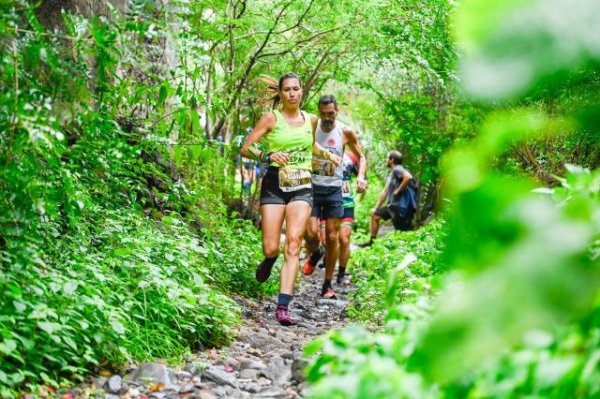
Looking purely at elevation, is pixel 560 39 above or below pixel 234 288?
above

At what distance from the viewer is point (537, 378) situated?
1711 millimetres

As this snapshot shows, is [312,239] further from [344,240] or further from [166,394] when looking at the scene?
[166,394]

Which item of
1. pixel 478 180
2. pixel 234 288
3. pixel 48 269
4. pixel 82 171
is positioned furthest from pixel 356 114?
pixel 478 180

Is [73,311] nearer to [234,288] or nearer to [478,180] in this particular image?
[478,180]

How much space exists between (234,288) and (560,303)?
247 inches

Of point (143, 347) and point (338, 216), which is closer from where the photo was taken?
point (143, 347)

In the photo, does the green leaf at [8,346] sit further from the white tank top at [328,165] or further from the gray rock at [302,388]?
the white tank top at [328,165]

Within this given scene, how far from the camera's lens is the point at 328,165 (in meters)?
7.89

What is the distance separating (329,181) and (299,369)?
410 cm

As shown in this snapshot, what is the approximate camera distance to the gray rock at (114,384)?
11.8 feet

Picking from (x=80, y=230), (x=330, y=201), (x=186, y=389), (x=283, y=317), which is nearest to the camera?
(x=186, y=389)

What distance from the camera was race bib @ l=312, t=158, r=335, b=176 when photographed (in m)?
7.89

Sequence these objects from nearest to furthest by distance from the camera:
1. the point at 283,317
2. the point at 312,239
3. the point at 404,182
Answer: the point at 283,317
the point at 312,239
the point at 404,182

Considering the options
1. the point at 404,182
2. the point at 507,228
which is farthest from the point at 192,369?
the point at 404,182
